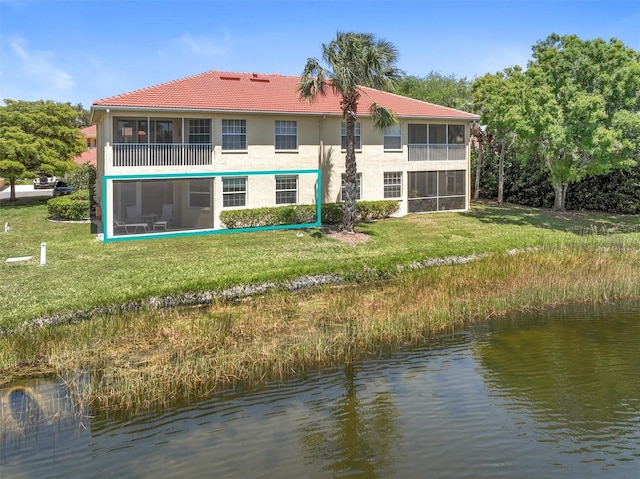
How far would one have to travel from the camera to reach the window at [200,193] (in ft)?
90.7

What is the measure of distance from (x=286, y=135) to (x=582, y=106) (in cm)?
1388

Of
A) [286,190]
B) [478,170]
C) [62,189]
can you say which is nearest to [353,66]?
[286,190]

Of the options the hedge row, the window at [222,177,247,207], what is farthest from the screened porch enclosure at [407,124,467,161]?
the window at [222,177,247,207]

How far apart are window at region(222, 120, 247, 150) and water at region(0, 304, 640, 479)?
1738 centimetres

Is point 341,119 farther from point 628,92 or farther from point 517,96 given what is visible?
point 628,92

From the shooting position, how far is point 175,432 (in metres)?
8.98

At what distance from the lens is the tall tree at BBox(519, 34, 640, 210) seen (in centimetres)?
2512

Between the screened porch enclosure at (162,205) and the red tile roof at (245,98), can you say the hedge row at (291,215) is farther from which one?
the red tile roof at (245,98)

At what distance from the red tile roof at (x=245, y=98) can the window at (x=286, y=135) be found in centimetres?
85

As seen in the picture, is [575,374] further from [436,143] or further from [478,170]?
[478,170]

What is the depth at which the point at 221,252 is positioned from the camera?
21.6 meters

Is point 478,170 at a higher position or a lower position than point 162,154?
higher

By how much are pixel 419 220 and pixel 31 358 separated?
2164 centimetres

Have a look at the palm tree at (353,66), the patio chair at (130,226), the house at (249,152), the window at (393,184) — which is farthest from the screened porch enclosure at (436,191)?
the patio chair at (130,226)
